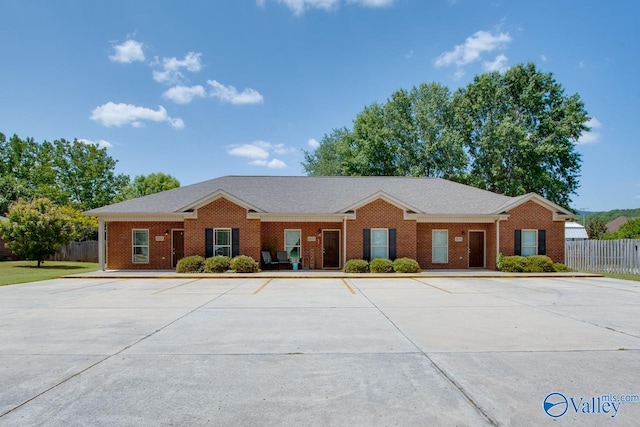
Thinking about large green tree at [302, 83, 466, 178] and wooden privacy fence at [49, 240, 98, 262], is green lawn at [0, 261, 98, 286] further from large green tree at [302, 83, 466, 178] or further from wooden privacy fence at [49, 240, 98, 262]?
large green tree at [302, 83, 466, 178]

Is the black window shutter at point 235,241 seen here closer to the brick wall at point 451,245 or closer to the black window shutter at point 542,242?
the brick wall at point 451,245

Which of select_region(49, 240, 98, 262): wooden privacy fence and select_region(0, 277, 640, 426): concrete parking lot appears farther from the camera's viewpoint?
select_region(49, 240, 98, 262): wooden privacy fence

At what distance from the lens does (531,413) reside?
402 cm

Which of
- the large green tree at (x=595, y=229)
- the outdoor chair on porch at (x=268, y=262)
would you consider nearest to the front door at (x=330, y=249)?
the outdoor chair on porch at (x=268, y=262)

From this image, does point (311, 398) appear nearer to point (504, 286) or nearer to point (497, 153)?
point (504, 286)

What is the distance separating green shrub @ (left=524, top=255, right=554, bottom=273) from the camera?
63.2ft

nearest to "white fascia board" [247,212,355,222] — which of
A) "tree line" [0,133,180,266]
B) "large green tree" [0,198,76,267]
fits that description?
"large green tree" [0,198,76,267]

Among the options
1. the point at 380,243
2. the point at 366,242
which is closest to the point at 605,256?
the point at 380,243

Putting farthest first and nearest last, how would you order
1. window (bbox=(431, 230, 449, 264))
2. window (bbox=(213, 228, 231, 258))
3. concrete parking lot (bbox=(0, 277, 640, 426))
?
window (bbox=(431, 230, 449, 264)) < window (bbox=(213, 228, 231, 258)) < concrete parking lot (bbox=(0, 277, 640, 426))

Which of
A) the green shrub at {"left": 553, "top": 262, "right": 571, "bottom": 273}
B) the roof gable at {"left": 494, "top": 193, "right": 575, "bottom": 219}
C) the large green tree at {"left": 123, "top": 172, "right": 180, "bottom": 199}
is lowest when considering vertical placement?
the green shrub at {"left": 553, "top": 262, "right": 571, "bottom": 273}

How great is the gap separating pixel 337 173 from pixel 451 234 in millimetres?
22234

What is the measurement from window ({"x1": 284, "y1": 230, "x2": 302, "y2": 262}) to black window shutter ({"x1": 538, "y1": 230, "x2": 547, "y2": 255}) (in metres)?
12.4

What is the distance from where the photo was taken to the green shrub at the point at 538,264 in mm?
19250

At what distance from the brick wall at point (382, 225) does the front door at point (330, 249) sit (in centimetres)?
149
